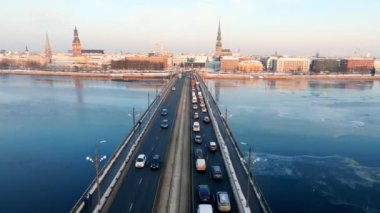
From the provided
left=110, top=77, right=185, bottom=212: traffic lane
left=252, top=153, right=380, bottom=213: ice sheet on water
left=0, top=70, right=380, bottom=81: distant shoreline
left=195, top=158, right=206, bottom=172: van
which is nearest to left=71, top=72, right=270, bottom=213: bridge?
left=110, top=77, right=185, bottom=212: traffic lane

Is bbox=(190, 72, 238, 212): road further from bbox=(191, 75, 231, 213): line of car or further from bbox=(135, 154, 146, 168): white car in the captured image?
bbox=(135, 154, 146, 168): white car

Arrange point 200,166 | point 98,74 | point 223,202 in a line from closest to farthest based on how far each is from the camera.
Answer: point 223,202, point 200,166, point 98,74

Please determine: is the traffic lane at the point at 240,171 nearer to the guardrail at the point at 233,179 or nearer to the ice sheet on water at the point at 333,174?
the guardrail at the point at 233,179

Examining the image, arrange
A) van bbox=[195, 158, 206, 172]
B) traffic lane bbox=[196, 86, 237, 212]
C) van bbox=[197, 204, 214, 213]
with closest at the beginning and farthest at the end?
van bbox=[197, 204, 214, 213], traffic lane bbox=[196, 86, 237, 212], van bbox=[195, 158, 206, 172]

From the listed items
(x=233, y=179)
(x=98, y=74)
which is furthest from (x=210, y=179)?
(x=98, y=74)

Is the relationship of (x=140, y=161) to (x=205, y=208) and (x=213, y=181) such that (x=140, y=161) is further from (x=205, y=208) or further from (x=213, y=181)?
(x=205, y=208)

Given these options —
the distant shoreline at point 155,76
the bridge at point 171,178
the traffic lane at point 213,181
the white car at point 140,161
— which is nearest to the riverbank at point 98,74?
the distant shoreline at point 155,76

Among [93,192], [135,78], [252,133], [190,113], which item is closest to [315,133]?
[252,133]

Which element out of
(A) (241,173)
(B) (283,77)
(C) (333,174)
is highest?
(B) (283,77)

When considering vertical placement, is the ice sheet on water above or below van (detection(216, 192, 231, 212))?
below
